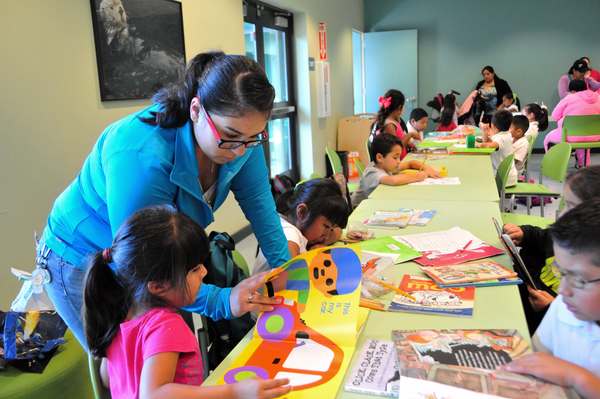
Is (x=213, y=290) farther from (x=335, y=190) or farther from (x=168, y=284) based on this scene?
(x=335, y=190)

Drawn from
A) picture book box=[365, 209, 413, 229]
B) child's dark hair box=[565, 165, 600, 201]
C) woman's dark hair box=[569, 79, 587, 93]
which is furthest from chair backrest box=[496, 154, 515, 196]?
woman's dark hair box=[569, 79, 587, 93]

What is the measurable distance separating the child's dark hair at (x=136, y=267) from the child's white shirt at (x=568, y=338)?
2.68 feet

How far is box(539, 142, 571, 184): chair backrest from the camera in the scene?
3406 mm

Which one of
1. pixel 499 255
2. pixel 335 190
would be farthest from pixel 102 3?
pixel 499 255

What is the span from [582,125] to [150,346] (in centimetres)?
638

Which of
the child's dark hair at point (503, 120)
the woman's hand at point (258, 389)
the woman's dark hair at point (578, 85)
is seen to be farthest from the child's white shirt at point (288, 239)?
the woman's dark hair at point (578, 85)

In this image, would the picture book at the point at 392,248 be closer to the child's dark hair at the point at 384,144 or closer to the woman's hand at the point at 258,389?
the woman's hand at the point at 258,389

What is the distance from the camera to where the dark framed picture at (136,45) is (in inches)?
96.0

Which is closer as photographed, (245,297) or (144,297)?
(144,297)

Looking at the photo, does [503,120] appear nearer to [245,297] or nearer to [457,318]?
[457,318]

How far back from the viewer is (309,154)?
5672 mm

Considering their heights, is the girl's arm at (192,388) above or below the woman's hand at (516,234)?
above

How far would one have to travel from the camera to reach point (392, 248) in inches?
68.1

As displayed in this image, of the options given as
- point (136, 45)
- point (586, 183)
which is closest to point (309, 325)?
point (586, 183)
